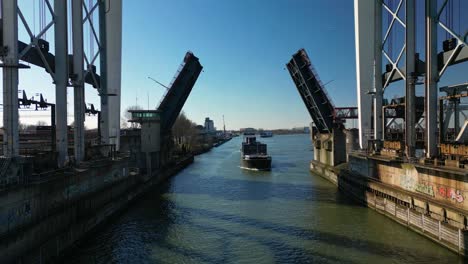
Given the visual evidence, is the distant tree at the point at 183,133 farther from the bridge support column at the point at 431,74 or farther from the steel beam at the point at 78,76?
the bridge support column at the point at 431,74

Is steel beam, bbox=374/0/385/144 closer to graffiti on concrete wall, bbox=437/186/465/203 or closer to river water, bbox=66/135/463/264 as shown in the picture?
river water, bbox=66/135/463/264

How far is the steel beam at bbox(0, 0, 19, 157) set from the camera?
1087 cm

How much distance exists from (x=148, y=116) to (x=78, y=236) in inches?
700

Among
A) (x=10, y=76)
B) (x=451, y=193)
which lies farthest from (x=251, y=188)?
(x=10, y=76)

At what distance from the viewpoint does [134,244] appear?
41.9ft

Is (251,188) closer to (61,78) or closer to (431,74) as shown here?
(431,74)

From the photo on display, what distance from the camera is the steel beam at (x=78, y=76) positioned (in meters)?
17.1

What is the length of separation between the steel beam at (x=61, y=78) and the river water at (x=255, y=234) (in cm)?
451

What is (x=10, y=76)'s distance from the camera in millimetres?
10938

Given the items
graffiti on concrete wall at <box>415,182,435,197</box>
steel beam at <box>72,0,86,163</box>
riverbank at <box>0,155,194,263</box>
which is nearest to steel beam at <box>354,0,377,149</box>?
graffiti on concrete wall at <box>415,182,435,197</box>

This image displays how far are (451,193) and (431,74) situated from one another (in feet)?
18.1

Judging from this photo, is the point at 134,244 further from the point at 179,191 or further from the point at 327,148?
the point at 327,148

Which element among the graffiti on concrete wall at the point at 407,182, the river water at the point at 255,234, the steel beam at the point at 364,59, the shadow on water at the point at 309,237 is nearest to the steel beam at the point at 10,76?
the river water at the point at 255,234

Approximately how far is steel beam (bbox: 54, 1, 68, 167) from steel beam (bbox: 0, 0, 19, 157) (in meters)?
4.03
